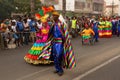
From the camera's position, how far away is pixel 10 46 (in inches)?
659

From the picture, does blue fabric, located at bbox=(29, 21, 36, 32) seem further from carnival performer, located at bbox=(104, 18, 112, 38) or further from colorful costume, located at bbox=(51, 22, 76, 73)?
colorful costume, located at bbox=(51, 22, 76, 73)

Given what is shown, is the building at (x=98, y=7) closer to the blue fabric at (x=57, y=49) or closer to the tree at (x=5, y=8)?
the tree at (x=5, y=8)

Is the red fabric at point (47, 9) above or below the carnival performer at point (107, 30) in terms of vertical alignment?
above

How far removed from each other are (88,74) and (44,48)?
6.49 ft

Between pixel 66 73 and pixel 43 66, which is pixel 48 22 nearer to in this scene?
pixel 43 66

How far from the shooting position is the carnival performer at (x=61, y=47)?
8891 mm

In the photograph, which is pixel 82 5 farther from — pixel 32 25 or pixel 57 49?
pixel 57 49

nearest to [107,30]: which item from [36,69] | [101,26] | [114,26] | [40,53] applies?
[101,26]

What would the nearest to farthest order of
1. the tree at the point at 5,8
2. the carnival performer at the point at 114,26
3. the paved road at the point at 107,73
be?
the paved road at the point at 107,73 → the carnival performer at the point at 114,26 → the tree at the point at 5,8

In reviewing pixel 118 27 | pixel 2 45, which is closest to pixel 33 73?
pixel 2 45

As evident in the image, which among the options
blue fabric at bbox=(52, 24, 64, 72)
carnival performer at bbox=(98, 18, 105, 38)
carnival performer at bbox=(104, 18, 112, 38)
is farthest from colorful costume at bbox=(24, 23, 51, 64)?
carnival performer at bbox=(104, 18, 112, 38)

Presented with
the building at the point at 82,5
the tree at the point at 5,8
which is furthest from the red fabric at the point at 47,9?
the building at the point at 82,5

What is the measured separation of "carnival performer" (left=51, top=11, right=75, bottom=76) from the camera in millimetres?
8891

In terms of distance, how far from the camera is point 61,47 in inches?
351
